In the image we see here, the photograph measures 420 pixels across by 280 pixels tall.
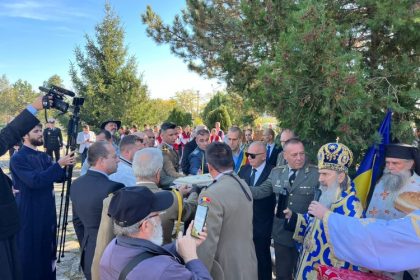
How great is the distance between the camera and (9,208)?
288cm

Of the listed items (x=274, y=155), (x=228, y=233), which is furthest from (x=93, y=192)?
(x=274, y=155)

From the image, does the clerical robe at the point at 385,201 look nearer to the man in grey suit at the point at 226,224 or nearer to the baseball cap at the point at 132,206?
the man in grey suit at the point at 226,224

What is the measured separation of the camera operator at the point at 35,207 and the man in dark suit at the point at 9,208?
4.87ft

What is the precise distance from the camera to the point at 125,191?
2.01 m

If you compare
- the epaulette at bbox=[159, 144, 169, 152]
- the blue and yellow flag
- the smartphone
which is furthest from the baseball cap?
the epaulette at bbox=[159, 144, 169, 152]

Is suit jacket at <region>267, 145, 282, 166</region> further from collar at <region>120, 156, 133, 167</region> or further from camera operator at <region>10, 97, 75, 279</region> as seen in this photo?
camera operator at <region>10, 97, 75, 279</region>

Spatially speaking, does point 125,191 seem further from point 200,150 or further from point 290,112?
point 200,150

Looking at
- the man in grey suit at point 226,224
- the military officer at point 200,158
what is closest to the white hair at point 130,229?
the man in grey suit at point 226,224

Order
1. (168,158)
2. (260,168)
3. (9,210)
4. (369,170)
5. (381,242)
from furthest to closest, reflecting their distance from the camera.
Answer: (168,158)
(260,168)
(369,170)
(9,210)
(381,242)

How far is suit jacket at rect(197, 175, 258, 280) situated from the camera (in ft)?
9.46

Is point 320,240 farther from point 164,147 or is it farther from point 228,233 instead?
point 164,147

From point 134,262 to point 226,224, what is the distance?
133 cm

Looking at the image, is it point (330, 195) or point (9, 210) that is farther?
point (330, 195)

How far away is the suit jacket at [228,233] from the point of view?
2.88 metres
